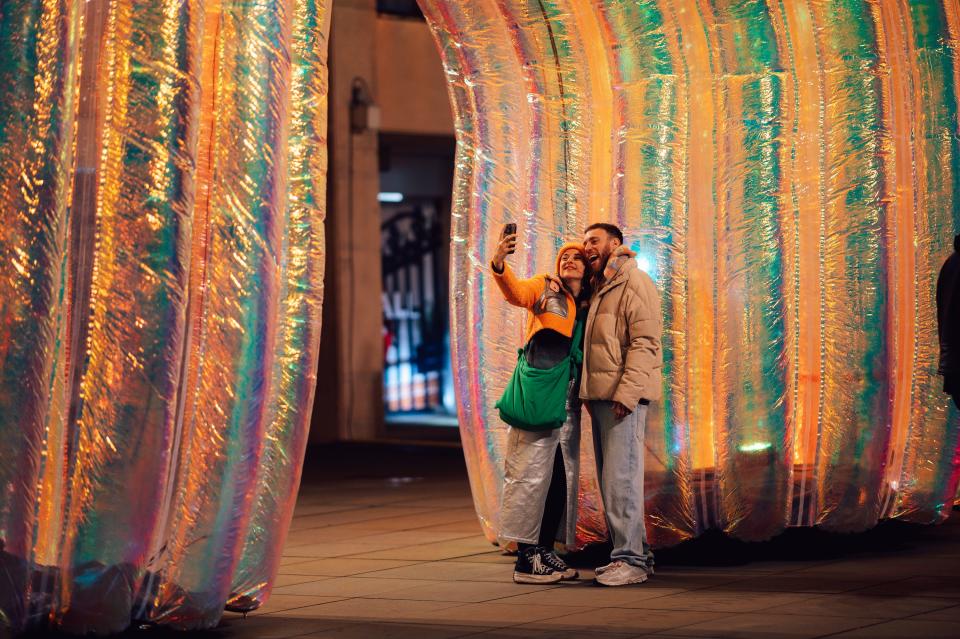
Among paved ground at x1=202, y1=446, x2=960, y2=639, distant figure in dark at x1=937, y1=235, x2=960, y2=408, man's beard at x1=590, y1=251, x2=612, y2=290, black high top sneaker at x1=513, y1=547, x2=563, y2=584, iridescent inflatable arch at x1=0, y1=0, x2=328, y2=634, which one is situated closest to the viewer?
iridescent inflatable arch at x1=0, y1=0, x2=328, y2=634

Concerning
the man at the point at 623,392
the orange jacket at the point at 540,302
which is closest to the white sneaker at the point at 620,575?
the man at the point at 623,392

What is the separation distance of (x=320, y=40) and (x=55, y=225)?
145cm

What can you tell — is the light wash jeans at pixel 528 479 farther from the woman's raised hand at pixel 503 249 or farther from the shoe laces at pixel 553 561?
the woman's raised hand at pixel 503 249

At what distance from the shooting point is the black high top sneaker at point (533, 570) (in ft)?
24.8

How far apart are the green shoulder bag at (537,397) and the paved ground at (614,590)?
0.80 m

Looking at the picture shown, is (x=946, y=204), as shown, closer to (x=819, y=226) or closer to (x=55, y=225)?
(x=819, y=226)

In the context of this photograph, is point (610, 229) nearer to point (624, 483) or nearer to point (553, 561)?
point (624, 483)

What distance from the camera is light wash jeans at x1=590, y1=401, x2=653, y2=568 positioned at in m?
7.52

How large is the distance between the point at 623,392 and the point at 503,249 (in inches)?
37.3

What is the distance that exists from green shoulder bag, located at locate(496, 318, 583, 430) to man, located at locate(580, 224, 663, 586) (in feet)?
0.38

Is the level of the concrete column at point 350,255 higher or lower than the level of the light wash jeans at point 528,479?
higher

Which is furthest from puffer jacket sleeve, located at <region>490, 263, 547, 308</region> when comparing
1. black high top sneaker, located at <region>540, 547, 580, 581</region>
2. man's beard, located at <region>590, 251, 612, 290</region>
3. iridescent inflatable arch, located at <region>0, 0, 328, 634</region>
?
iridescent inflatable arch, located at <region>0, 0, 328, 634</region>

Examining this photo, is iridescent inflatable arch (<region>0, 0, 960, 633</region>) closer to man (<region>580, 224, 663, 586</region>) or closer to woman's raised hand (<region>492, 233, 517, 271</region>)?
man (<region>580, 224, 663, 586</region>)

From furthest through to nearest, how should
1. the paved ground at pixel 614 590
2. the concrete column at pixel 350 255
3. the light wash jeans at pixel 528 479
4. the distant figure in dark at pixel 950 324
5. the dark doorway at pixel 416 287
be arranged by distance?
the dark doorway at pixel 416 287 < the concrete column at pixel 350 255 < the light wash jeans at pixel 528 479 < the distant figure in dark at pixel 950 324 < the paved ground at pixel 614 590
